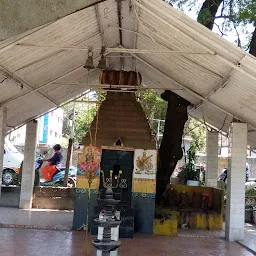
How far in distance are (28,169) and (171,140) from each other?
4.37 metres

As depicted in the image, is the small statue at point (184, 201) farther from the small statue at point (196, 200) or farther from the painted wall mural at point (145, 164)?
the painted wall mural at point (145, 164)

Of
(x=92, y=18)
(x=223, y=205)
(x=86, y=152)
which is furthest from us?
(x=223, y=205)

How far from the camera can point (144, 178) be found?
1005cm

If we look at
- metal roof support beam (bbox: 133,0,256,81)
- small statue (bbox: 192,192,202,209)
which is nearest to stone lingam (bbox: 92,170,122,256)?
metal roof support beam (bbox: 133,0,256,81)

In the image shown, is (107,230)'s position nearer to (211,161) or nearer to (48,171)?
(211,161)

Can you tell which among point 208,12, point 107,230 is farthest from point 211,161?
point 107,230

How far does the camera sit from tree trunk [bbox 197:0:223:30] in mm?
9742

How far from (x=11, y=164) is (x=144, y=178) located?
343 inches

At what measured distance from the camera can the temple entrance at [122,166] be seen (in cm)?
1009

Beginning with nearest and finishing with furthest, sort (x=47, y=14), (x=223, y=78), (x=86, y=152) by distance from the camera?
1. (x=47, y=14)
2. (x=223, y=78)
3. (x=86, y=152)

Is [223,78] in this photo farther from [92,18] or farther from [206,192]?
[206,192]

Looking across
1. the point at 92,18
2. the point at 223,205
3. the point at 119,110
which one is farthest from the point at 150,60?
the point at 223,205

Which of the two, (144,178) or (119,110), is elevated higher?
(119,110)

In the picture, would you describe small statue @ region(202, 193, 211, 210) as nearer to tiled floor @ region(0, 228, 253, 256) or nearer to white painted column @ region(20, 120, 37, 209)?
tiled floor @ region(0, 228, 253, 256)
